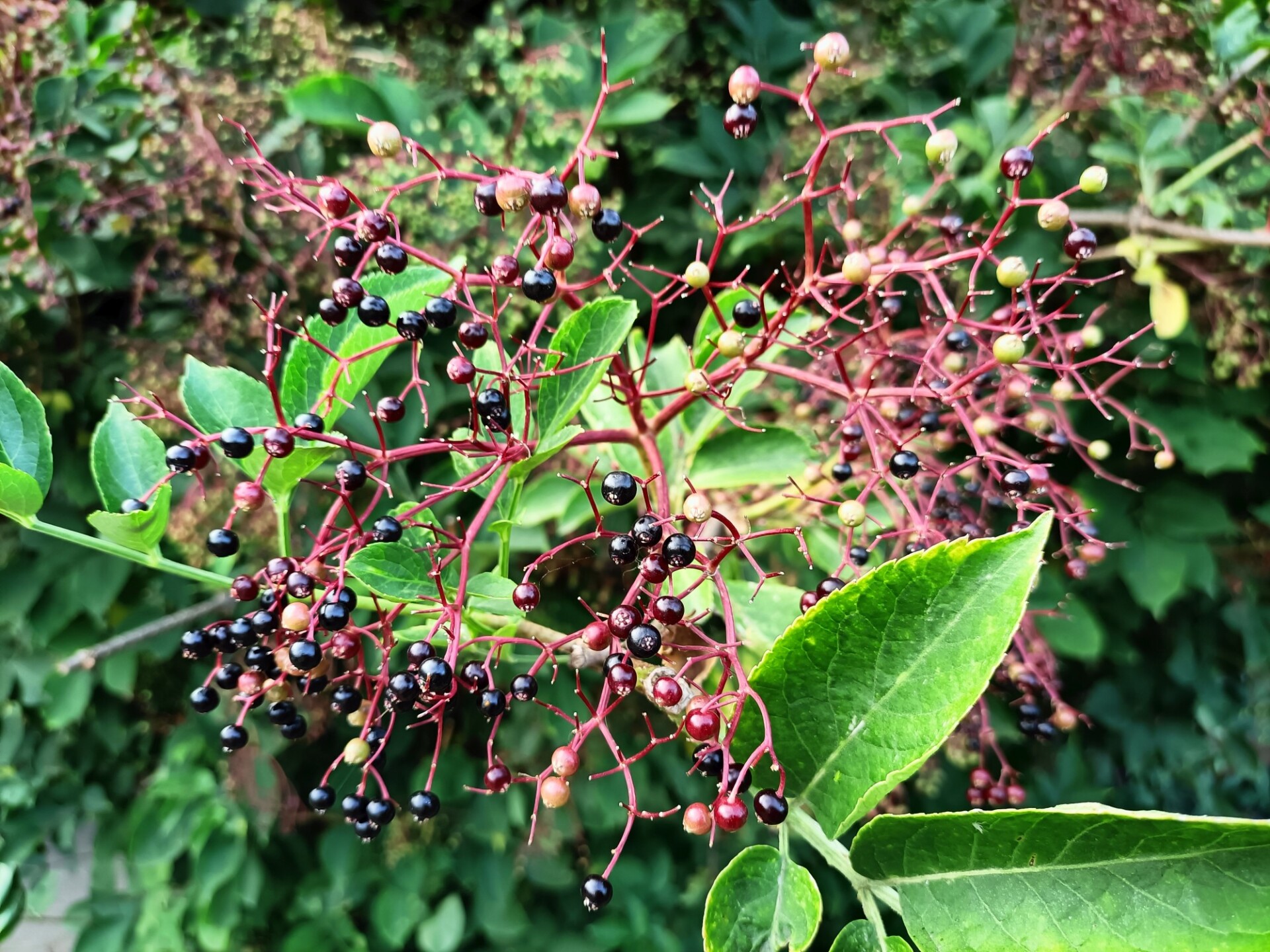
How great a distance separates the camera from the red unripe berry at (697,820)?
42 centimetres

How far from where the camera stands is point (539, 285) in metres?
0.44

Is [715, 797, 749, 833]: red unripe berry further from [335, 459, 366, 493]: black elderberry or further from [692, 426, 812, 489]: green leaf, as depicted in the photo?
[692, 426, 812, 489]: green leaf

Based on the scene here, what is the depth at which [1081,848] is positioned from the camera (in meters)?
0.37

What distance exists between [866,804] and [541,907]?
1.05 m

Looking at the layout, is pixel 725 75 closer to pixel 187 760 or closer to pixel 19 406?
pixel 19 406

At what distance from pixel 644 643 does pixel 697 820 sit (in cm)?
11

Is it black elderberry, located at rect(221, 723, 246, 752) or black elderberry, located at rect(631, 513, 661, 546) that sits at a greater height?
black elderberry, located at rect(631, 513, 661, 546)

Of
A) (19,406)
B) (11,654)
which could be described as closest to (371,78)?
(19,406)

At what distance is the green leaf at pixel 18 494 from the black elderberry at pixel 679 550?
1.31ft

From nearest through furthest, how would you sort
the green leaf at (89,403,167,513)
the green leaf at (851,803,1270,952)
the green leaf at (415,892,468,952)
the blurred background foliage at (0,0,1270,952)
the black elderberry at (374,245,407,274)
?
the green leaf at (851,803,1270,952) → the black elderberry at (374,245,407,274) → the green leaf at (89,403,167,513) → the blurred background foliage at (0,0,1270,952) → the green leaf at (415,892,468,952)

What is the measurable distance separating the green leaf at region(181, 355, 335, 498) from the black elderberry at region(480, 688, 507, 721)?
0.19 meters

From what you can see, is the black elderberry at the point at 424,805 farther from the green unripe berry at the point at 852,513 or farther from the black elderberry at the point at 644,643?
the green unripe berry at the point at 852,513

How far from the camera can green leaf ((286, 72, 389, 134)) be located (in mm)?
995

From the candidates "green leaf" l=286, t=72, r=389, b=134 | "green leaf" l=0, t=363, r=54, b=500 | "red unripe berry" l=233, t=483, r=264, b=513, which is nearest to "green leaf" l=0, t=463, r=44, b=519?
"green leaf" l=0, t=363, r=54, b=500
